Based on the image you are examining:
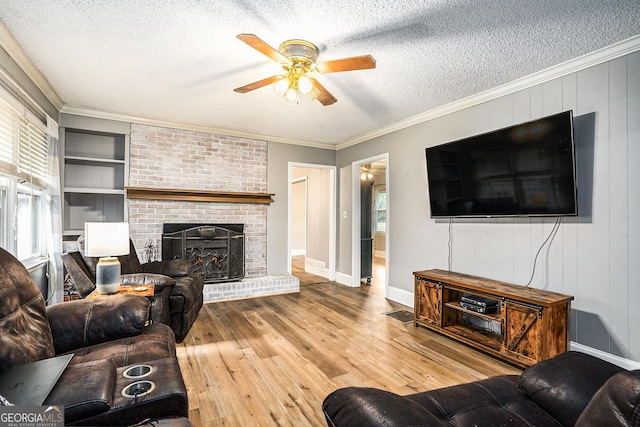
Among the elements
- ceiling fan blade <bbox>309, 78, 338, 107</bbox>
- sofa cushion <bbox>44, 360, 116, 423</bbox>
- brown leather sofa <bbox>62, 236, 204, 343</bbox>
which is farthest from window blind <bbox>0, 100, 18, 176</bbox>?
ceiling fan blade <bbox>309, 78, 338, 107</bbox>

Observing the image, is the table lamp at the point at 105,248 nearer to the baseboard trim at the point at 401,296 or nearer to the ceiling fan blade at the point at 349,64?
the ceiling fan blade at the point at 349,64

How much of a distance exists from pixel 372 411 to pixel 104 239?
245 centimetres

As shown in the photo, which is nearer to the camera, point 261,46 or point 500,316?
point 261,46

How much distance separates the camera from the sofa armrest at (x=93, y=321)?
1715 millimetres

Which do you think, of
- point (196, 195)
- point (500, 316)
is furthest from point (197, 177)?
point (500, 316)

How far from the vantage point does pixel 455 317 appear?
3.28 metres

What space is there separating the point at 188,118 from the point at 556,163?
13.7ft

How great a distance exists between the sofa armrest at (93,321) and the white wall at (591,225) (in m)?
3.16

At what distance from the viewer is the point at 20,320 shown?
147 centimetres

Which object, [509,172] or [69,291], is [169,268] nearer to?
[69,291]

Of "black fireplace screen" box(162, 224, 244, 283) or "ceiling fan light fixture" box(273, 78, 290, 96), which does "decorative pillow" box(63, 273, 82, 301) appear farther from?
"ceiling fan light fixture" box(273, 78, 290, 96)

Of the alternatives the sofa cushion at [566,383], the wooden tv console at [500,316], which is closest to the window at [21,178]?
the sofa cushion at [566,383]

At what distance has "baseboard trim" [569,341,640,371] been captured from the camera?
238 centimetres

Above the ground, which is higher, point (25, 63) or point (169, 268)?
point (25, 63)
